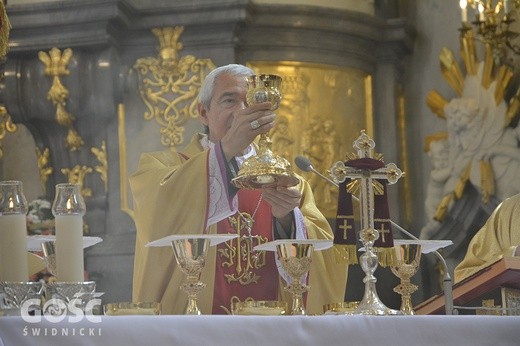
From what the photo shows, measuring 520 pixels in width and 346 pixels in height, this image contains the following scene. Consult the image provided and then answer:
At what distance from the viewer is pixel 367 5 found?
963 centimetres

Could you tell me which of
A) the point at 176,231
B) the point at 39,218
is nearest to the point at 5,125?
the point at 39,218

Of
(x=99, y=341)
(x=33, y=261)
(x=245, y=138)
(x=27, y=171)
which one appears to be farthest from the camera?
(x=27, y=171)

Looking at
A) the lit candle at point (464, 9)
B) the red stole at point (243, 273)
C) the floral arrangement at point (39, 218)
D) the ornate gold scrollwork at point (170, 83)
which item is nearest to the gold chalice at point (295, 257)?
the red stole at point (243, 273)

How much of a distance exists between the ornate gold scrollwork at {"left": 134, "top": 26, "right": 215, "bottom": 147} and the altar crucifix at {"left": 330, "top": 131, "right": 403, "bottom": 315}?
189 inches

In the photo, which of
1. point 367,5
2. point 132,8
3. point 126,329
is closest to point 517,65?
point 367,5

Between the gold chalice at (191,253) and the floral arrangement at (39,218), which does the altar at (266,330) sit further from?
the floral arrangement at (39,218)

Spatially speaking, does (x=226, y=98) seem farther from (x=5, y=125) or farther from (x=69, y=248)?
(x=5, y=125)

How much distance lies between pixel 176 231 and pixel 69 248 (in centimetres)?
183

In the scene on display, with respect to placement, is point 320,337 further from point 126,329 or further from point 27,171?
point 27,171

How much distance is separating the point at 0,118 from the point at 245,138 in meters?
4.79

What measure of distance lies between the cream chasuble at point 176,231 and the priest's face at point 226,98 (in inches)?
14.4

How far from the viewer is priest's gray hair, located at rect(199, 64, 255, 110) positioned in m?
5.78

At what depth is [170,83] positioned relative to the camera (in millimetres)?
9094

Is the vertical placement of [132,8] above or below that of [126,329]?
above
